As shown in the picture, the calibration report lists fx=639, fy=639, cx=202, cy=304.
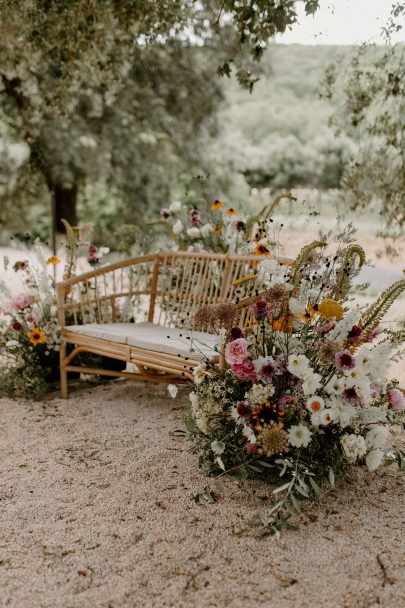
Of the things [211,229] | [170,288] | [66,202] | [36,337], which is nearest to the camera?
→ [36,337]

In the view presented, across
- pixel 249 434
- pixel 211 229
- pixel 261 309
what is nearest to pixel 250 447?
pixel 249 434

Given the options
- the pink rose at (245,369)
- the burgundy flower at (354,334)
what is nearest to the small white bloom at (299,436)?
the pink rose at (245,369)

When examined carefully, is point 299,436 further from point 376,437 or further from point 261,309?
point 261,309

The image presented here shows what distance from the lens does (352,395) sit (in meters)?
2.54

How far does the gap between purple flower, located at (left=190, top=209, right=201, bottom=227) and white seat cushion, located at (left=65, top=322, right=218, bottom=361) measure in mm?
899

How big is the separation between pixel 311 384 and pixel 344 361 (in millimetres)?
158

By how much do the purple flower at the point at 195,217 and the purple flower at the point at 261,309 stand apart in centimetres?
210

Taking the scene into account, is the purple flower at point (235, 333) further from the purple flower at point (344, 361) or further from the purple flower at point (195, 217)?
the purple flower at point (195, 217)

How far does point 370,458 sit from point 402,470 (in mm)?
355

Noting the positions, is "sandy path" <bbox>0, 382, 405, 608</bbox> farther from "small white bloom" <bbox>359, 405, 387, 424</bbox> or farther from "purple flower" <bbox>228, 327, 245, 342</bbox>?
"purple flower" <bbox>228, 327, 245, 342</bbox>

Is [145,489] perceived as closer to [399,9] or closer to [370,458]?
[370,458]

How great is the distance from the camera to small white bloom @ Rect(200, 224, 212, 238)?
4.54 metres

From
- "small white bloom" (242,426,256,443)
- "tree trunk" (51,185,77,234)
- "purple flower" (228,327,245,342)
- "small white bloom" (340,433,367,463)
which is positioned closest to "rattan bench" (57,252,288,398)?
"purple flower" (228,327,245,342)

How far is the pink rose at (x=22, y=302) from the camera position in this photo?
421cm
